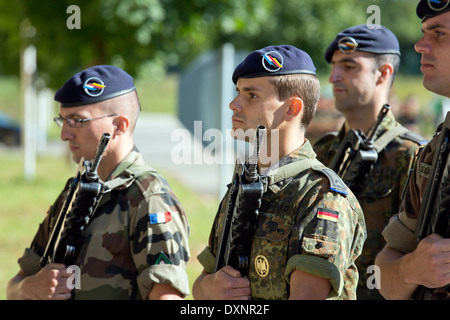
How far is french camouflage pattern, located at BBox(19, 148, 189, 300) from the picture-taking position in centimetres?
283

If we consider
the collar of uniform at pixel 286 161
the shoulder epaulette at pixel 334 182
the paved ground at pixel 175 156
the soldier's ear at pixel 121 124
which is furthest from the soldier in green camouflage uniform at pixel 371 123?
the paved ground at pixel 175 156

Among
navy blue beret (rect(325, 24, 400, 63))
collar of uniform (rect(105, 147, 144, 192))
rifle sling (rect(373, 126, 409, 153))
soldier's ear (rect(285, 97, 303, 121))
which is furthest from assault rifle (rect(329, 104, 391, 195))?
collar of uniform (rect(105, 147, 144, 192))

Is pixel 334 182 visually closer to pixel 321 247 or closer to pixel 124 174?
pixel 321 247

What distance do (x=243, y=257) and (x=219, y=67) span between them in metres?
5.89

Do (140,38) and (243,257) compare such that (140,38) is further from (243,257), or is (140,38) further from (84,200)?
(243,257)

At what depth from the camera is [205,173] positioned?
16250 mm

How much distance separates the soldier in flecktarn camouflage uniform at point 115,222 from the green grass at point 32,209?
11.3 feet

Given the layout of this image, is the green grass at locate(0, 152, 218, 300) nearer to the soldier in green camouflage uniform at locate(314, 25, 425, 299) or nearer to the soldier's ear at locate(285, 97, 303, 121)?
the soldier in green camouflage uniform at locate(314, 25, 425, 299)

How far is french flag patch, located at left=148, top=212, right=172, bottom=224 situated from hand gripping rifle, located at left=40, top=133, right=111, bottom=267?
0.27m

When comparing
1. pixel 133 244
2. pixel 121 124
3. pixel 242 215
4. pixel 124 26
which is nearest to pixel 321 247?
pixel 242 215

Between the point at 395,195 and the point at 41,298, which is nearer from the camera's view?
the point at 41,298

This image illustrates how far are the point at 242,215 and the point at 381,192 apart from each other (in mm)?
1277
